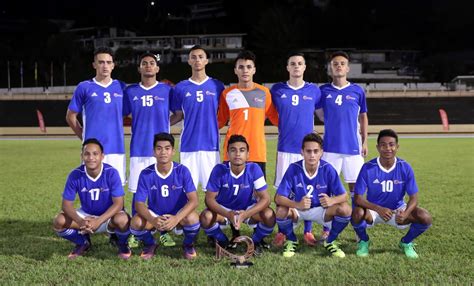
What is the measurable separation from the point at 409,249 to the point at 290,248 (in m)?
1.01

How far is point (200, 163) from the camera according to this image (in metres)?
5.01

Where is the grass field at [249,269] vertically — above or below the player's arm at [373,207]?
below

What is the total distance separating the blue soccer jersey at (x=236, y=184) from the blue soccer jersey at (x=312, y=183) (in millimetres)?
211

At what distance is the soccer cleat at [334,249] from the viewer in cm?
429

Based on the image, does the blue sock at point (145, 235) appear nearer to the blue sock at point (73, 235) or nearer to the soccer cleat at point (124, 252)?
the soccer cleat at point (124, 252)

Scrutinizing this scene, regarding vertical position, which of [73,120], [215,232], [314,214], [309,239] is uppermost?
[73,120]

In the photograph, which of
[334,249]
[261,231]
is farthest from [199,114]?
[334,249]

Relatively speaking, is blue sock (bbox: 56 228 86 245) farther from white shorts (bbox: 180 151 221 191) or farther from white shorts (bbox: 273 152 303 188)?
white shorts (bbox: 273 152 303 188)

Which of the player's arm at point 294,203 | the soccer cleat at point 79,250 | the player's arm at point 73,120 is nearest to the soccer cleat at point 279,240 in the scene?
the player's arm at point 294,203

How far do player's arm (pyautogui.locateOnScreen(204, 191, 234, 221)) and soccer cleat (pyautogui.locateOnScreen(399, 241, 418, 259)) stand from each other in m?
1.52

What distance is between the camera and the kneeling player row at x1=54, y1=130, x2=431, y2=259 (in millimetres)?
4254

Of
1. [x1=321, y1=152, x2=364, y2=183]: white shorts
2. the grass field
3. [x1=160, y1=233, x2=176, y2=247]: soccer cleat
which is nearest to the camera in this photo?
the grass field

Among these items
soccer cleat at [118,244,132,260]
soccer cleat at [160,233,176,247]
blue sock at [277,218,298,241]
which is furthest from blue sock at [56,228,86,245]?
blue sock at [277,218,298,241]

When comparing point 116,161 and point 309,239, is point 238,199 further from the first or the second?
point 116,161
